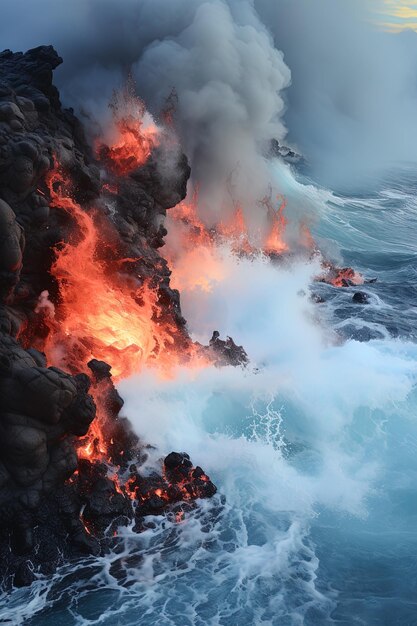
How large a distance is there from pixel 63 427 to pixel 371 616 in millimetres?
9616

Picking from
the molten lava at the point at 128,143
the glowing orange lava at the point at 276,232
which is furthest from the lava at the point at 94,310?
the glowing orange lava at the point at 276,232

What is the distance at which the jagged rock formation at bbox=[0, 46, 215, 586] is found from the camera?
1414 cm

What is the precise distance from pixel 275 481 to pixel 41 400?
9.20 meters

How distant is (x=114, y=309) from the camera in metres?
21.8

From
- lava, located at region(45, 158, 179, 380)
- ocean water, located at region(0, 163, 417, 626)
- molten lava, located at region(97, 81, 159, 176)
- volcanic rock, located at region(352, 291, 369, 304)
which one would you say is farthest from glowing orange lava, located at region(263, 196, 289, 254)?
lava, located at region(45, 158, 179, 380)

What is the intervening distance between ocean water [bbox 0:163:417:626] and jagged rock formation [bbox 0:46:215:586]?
0.87 metres

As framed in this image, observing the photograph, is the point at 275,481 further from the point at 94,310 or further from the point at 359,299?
the point at 359,299

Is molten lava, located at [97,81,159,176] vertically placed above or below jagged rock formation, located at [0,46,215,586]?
above

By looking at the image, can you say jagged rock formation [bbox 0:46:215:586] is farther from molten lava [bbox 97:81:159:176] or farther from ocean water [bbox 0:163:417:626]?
molten lava [bbox 97:81:159:176]

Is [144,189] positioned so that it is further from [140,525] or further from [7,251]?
[140,525]

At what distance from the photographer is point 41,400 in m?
14.2

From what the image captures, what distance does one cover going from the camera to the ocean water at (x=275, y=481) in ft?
44.7

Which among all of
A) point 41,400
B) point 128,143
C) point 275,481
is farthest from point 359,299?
point 41,400

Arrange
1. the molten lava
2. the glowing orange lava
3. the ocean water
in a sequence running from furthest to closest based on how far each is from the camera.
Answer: the glowing orange lava < the molten lava < the ocean water
